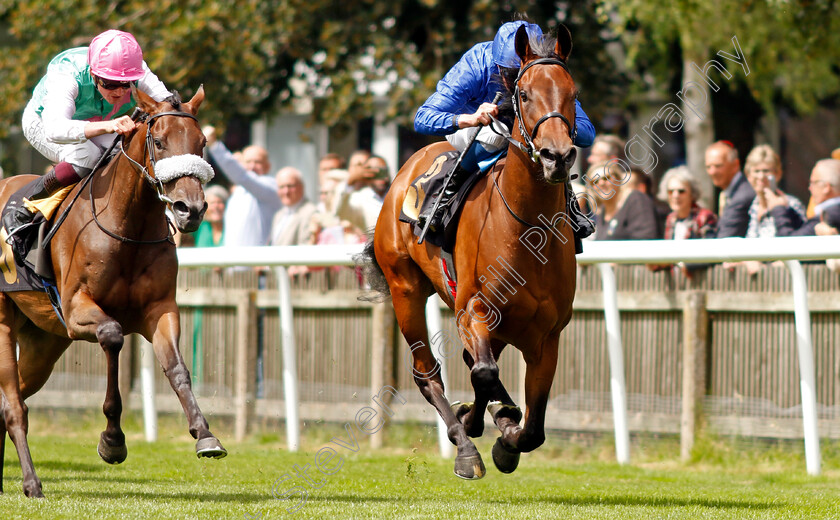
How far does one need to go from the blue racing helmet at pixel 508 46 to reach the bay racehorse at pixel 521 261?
94mm

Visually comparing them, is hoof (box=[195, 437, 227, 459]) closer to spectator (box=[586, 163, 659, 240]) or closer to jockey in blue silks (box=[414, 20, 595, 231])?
jockey in blue silks (box=[414, 20, 595, 231])

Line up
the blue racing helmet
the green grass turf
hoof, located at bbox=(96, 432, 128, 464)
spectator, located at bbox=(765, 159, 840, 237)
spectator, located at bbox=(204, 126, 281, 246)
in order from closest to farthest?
the green grass turf, the blue racing helmet, hoof, located at bbox=(96, 432, 128, 464), spectator, located at bbox=(765, 159, 840, 237), spectator, located at bbox=(204, 126, 281, 246)

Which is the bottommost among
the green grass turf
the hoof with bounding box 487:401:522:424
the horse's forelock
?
the green grass turf

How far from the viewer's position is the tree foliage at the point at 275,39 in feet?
43.3

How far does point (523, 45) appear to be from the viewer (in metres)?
5.23

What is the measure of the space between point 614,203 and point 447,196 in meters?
2.95

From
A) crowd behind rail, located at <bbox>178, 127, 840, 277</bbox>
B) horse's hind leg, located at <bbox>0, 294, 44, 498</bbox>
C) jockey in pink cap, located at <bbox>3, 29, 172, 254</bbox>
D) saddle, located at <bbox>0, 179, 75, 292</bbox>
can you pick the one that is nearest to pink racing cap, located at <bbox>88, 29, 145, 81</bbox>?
jockey in pink cap, located at <bbox>3, 29, 172, 254</bbox>

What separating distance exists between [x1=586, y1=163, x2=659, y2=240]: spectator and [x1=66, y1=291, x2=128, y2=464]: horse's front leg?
11.4 feet

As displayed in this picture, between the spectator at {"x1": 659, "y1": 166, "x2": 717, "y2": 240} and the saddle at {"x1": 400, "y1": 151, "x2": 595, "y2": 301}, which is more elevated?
the spectator at {"x1": 659, "y1": 166, "x2": 717, "y2": 240}

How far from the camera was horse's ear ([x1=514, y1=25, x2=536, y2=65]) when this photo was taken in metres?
5.19

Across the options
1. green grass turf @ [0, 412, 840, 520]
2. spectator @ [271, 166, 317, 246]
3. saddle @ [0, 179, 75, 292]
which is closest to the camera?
green grass turf @ [0, 412, 840, 520]

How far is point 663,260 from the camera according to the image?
22.9 feet

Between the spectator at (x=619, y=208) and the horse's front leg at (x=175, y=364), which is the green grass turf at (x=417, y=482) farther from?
Answer: the spectator at (x=619, y=208)

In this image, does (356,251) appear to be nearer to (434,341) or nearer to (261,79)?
(434,341)
